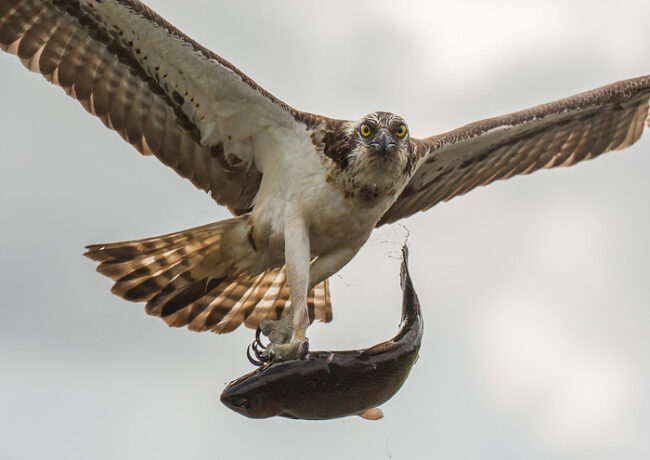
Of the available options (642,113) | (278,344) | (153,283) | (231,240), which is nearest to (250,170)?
(231,240)

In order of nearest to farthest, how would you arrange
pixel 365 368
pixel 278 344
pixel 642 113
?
pixel 365 368
pixel 278 344
pixel 642 113

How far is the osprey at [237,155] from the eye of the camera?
1003 centimetres

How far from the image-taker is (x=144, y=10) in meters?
9.84

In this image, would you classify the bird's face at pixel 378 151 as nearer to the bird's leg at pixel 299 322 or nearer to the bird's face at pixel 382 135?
the bird's face at pixel 382 135

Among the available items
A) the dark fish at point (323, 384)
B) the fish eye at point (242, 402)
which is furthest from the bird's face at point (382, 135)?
the fish eye at point (242, 402)

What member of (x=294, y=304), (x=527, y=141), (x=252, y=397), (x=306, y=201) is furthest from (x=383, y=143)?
(x=527, y=141)

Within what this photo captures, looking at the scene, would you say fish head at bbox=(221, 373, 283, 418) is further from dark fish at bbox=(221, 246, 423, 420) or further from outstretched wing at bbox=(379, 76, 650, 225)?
outstretched wing at bbox=(379, 76, 650, 225)

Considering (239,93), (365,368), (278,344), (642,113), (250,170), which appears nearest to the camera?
(365,368)

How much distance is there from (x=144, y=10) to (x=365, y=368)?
3.58 metres

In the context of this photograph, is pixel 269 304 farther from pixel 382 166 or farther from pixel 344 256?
pixel 382 166

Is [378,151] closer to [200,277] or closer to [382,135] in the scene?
[382,135]

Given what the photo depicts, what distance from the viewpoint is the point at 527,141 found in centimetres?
1236

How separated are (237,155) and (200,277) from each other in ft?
3.92

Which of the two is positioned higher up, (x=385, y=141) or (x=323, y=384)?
(x=385, y=141)
